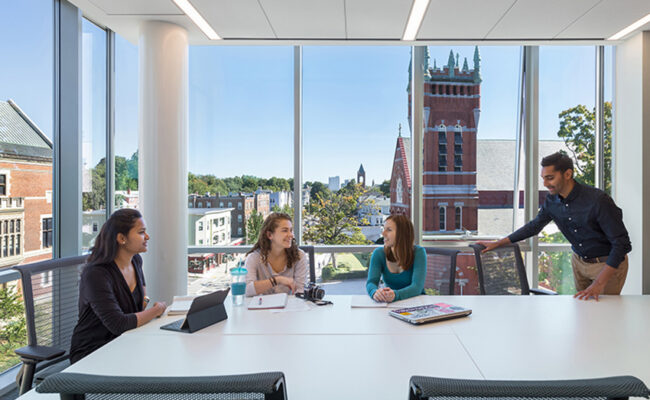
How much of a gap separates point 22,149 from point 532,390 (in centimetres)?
359

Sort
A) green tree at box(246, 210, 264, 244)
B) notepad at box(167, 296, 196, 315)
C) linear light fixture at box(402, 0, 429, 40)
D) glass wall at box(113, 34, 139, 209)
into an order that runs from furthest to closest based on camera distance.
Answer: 1. green tree at box(246, 210, 264, 244)
2. glass wall at box(113, 34, 139, 209)
3. linear light fixture at box(402, 0, 429, 40)
4. notepad at box(167, 296, 196, 315)

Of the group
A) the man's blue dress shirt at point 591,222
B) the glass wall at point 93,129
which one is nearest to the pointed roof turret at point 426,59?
the man's blue dress shirt at point 591,222

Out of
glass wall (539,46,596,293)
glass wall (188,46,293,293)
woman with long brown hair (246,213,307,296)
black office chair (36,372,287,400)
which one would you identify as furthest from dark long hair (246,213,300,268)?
glass wall (539,46,596,293)

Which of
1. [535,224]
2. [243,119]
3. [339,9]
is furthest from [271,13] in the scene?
[535,224]

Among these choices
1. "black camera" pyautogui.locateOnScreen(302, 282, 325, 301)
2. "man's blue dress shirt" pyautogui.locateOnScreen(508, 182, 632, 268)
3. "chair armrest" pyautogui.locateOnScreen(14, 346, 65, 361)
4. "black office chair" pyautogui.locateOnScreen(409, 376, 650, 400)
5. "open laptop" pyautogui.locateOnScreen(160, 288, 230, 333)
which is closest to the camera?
"black office chair" pyautogui.locateOnScreen(409, 376, 650, 400)

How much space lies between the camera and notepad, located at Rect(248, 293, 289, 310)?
7.67 ft

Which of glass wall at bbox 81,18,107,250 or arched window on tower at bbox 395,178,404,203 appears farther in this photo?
arched window on tower at bbox 395,178,404,203

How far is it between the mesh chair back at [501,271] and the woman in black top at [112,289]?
2.21 meters

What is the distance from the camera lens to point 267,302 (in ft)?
7.88

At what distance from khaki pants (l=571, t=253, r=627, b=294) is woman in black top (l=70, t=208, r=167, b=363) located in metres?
2.95

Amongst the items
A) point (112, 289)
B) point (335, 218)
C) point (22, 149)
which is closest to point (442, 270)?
point (335, 218)

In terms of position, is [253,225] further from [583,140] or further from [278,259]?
[583,140]

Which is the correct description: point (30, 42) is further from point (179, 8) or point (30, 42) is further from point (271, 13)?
point (271, 13)

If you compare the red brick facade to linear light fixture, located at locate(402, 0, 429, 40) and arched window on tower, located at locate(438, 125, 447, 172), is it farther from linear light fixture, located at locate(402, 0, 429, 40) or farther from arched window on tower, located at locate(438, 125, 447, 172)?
arched window on tower, located at locate(438, 125, 447, 172)
